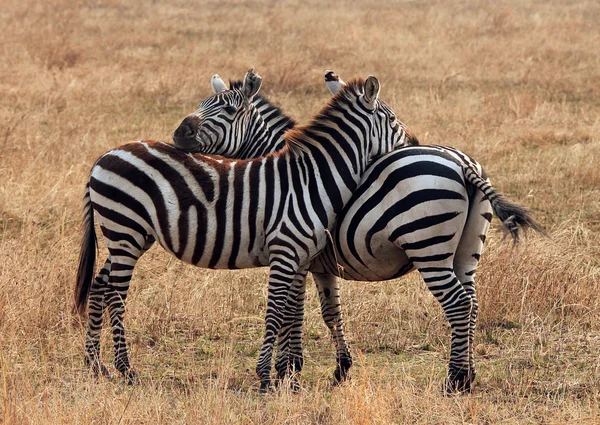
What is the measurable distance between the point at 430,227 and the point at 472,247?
0.46 m

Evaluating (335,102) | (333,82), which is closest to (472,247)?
(335,102)

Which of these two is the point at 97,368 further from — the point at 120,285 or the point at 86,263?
→ the point at 86,263

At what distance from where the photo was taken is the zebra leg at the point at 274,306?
5000mm

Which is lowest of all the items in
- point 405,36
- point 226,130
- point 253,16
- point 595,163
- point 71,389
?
point 71,389

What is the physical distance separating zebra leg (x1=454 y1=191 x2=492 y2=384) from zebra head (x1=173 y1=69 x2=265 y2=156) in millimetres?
1982

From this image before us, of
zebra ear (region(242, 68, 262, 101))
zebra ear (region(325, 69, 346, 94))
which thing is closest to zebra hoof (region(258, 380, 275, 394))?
zebra ear (region(325, 69, 346, 94))

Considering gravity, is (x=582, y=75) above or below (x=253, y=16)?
below

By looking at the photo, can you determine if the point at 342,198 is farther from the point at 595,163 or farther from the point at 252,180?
the point at 595,163

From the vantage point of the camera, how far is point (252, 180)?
5258mm

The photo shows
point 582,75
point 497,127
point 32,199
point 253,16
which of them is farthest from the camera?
point 253,16

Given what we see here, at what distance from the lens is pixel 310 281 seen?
7367mm

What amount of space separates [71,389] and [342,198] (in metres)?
1.95

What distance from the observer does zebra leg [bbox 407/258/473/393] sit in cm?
491

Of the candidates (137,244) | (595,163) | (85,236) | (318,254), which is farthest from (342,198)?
(595,163)
